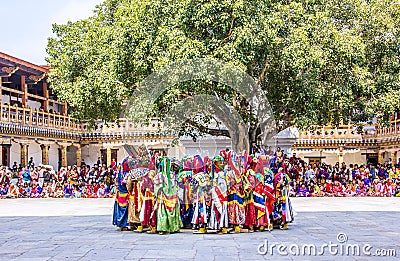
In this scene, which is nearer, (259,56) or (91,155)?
(259,56)

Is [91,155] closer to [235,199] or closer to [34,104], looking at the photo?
[34,104]

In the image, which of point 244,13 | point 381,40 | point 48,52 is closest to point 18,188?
point 48,52

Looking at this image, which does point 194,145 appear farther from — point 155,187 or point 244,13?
point 155,187

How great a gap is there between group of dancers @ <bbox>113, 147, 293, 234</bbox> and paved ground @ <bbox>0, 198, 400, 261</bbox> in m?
0.36

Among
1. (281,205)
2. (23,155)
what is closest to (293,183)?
(281,205)

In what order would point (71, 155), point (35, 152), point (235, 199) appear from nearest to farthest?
point (235, 199), point (35, 152), point (71, 155)

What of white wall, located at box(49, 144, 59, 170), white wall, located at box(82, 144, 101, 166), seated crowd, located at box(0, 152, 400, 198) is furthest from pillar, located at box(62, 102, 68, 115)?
seated crowd, located at box(0, 152, 400, 198)

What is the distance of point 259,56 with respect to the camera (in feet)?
58.0

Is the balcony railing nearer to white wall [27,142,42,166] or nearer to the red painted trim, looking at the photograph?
white wall [27,142,42,166]

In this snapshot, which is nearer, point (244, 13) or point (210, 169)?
point (210, 169)

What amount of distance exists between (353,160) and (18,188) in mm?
20363

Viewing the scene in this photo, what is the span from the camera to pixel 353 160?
34.6m

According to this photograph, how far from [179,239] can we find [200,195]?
1.25m

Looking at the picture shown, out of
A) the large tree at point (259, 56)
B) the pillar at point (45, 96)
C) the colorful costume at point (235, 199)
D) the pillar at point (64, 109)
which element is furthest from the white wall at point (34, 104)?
the colorful costume at point (235, 199)
